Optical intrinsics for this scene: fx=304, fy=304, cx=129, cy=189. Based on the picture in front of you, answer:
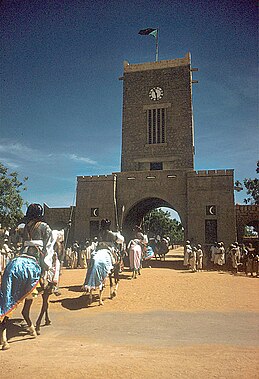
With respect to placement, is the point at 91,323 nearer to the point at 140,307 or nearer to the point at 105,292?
the point at 140,307

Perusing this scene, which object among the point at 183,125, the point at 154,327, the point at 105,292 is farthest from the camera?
the point at 183,125

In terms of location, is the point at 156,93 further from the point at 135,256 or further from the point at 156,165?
the point at 135,256

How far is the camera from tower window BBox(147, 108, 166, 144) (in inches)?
949

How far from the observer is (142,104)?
81.6 feet

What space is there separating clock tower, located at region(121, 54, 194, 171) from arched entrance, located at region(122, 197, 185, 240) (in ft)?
8.79

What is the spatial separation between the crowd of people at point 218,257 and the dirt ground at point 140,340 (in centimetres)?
792

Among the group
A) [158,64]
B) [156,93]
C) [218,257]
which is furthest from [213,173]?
[158,64]

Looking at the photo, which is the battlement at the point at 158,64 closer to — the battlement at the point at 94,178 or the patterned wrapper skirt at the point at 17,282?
the battlement at the point at 94,178

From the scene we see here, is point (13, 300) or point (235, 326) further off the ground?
point (13, 300)

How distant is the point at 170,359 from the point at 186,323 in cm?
207

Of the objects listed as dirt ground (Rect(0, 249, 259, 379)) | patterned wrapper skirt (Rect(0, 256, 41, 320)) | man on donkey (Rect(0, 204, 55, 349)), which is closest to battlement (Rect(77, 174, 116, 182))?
dirt ground (Rect(0, 249, 259, 379))

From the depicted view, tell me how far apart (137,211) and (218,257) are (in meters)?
8.54

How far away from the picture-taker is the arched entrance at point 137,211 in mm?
21691

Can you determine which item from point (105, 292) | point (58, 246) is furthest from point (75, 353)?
point (105, 292)
